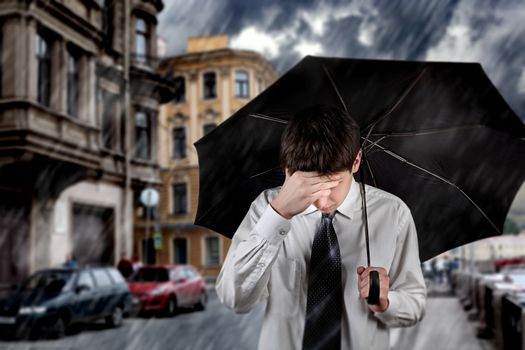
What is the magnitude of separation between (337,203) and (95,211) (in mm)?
24820

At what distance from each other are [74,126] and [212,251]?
25799mm

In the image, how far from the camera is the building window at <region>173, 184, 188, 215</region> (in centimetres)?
4794

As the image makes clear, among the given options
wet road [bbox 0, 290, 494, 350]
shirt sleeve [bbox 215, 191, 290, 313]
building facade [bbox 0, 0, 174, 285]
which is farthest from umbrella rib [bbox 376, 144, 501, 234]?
building facade [bbox 0, 0, 174, 285]

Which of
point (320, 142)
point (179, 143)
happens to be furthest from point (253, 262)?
point (179, 143)

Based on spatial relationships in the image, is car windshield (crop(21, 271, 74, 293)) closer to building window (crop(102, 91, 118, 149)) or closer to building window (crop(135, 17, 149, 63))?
building window (crop(102, 91, 118, 149))

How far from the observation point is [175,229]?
155 ft

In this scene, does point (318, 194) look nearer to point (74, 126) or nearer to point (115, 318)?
point (115, 318)

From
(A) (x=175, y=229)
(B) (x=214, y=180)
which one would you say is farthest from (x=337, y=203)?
(A) (x=175, y=229)

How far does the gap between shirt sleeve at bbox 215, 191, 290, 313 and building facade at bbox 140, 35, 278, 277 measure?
1752 inches

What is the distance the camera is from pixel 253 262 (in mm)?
1954

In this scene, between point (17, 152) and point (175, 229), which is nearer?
point (17, 152)

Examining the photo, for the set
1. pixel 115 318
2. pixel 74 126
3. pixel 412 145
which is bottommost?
pixel 115 318

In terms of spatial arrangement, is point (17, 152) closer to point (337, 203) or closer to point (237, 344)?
point (237, 344)

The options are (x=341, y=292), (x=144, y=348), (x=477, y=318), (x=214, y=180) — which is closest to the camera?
(x=341, y=292)
